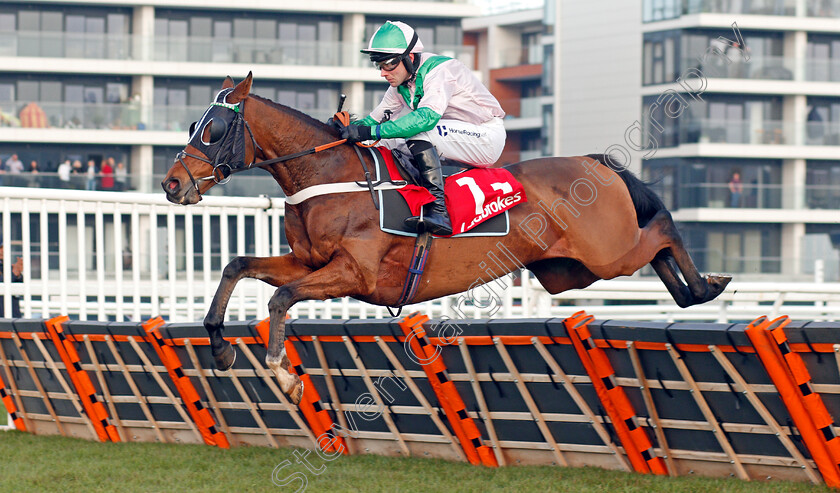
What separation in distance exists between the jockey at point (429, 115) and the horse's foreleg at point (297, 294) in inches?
18.2

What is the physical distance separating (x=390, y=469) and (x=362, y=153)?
195 cm

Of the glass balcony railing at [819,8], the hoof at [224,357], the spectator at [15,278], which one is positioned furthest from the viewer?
the glass balcony railing at [819,8]

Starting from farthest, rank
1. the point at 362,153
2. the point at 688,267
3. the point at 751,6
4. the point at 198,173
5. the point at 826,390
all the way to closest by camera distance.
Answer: the point at 751,6
the point at 688,267
the point at 362,153
the point at 198,173
the point at 826,390

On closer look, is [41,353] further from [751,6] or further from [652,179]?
[751,6]

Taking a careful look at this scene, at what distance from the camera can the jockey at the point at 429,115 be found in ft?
19.6

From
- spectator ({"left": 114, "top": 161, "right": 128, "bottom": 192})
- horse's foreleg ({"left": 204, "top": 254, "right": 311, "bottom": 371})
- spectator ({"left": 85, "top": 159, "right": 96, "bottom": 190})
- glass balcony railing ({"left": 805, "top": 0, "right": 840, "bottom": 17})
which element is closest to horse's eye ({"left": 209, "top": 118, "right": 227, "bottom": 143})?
horse's foreleg ({"left": 204, "top": 254, "right": 311, "bottom": 371})

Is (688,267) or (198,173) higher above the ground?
(198,173)

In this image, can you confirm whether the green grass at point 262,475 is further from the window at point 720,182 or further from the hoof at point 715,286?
the window at point 720,182

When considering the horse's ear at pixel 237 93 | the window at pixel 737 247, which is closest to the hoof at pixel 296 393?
the horse's ear at pixel 237 93

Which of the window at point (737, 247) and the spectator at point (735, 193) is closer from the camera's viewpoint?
the window at point (737, 247)

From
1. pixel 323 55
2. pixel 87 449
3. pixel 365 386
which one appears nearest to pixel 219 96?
pixel 365 386

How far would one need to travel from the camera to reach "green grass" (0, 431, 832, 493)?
5.96 m

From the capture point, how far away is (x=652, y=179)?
23.4 feet

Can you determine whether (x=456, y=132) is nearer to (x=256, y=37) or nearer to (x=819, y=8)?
(x=256, y=37)
